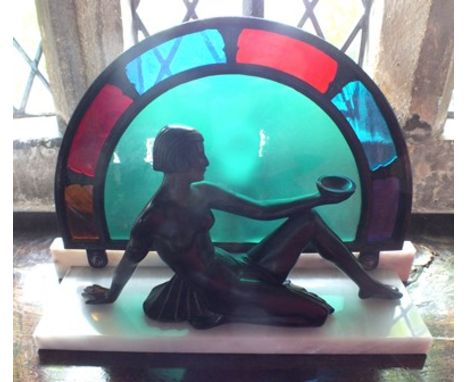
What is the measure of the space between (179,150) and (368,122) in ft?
1.01

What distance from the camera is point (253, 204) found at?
799mm

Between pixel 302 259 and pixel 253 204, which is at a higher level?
pixel 253 204

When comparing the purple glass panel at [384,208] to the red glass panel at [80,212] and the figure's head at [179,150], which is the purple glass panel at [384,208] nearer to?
the figure's head at [179,150]

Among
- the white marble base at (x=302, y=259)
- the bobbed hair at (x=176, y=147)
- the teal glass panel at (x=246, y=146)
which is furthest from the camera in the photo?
the white marble base at (x=302, y=259)

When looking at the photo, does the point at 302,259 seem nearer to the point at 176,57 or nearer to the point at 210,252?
the point at 210,252

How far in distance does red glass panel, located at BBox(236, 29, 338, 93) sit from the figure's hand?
1.42 ft

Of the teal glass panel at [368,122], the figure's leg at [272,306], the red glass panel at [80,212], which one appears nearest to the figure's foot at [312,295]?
the figure's leg at [272,306]

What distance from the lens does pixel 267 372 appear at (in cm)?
81

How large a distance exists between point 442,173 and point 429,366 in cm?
49

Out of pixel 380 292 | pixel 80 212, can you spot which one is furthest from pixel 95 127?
pixel 380 292

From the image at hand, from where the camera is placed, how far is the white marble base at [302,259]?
0.96 meters

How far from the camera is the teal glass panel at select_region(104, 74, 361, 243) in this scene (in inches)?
33.4
